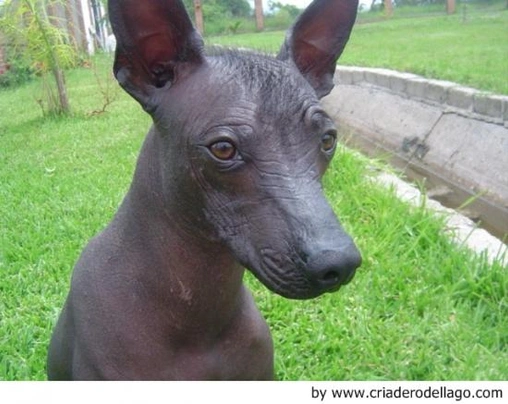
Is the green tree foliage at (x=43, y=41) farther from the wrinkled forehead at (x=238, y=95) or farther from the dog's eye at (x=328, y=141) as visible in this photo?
the dog's eye at (x=328, y=141)

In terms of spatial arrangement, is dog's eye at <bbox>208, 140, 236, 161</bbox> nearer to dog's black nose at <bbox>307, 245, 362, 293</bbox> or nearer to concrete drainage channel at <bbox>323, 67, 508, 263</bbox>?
dog's black nose at <bbox>307, 245, 362, 293</bbox>

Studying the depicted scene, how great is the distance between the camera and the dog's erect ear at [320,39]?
1634 millimetres

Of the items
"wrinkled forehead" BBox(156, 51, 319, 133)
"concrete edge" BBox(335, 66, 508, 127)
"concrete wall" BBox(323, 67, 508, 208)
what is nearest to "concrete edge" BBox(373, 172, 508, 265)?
"concrete wall" BBox(323, 67, 508, 208)

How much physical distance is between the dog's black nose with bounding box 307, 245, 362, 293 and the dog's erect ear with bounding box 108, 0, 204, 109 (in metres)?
0.53

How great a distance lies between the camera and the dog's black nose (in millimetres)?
1244

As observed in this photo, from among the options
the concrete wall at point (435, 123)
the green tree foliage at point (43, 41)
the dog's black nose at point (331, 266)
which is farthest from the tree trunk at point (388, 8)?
the dog's black nose at point (331, 266)

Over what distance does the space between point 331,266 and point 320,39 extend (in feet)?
2.16

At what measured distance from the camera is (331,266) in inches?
48.9

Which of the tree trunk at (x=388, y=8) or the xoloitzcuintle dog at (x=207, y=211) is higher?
the xoloitzcuintle dog at (x=207, y=211)

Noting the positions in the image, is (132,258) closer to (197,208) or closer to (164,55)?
(197,208)

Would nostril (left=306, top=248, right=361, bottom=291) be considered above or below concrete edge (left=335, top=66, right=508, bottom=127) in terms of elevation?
above

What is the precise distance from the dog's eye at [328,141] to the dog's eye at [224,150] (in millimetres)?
208
